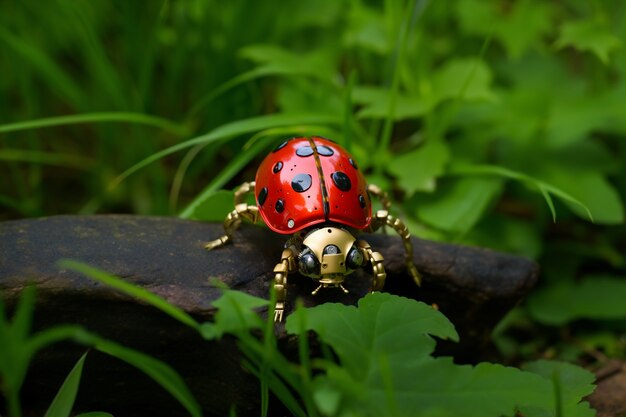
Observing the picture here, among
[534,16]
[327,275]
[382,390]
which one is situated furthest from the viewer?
[534,16]

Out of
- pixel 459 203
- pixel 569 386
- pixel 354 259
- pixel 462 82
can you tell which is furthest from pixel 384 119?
pixel 569 386

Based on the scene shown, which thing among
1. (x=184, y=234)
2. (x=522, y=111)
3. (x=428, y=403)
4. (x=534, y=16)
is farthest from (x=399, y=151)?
(x=428, y=403)

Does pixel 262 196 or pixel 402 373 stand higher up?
pixel 262 196

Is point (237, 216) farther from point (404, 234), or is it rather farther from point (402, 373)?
point (402, 373)

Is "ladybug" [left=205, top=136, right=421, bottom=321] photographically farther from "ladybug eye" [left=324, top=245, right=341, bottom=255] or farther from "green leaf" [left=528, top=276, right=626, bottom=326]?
"green leaf" [left=528, top=276, right=626, bottom=326]

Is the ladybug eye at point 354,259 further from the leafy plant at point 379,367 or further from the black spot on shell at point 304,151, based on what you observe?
the black spot on shell at point 304,151

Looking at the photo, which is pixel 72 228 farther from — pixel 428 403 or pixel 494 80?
pixel 494 80
